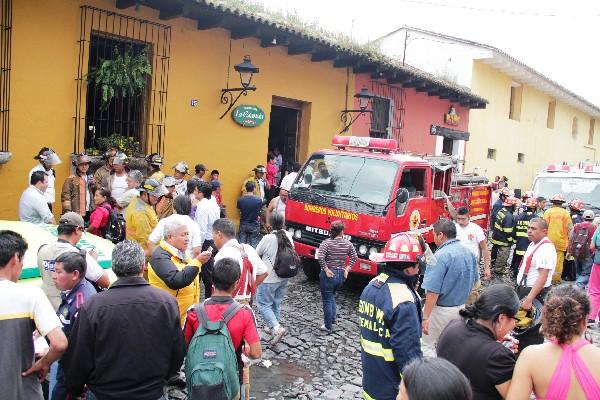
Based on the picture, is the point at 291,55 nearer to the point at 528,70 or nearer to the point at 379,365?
the point at 379,365

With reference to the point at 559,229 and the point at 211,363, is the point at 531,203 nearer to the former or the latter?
the point at 559,229

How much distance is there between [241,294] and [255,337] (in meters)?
1.71

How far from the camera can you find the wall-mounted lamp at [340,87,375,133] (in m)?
13.4

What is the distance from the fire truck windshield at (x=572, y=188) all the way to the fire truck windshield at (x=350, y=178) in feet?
20.9

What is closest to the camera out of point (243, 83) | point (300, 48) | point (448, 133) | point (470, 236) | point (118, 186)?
point (470, 236)

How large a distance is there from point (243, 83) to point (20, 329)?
8.42m

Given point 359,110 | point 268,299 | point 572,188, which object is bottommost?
point 268,299

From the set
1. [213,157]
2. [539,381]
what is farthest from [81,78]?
[539,381]

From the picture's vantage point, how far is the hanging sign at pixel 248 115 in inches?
444

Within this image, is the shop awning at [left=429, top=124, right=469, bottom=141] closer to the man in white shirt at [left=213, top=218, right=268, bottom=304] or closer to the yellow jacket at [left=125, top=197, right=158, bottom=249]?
the yellow jacket at [left=125, top=197, right=158, bottom=249]

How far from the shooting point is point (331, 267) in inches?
271

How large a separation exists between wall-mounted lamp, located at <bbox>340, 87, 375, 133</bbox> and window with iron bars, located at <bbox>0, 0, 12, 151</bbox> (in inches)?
315

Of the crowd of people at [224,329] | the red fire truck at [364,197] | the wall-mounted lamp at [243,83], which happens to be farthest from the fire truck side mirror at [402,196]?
the wall-mounted lamp at [243,83]

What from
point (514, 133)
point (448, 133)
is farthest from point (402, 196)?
point (514, 133)
